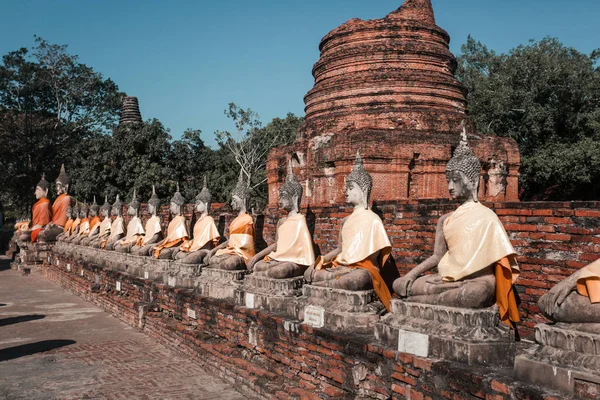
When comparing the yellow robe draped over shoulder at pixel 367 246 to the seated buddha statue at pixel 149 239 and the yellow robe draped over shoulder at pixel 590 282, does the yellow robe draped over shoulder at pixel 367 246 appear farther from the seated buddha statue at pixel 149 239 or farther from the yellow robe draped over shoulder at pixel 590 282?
the seated buddha statue at pixel 149 239

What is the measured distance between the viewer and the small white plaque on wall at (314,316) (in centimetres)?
500

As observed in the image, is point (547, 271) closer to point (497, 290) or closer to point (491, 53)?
point (497, 290)

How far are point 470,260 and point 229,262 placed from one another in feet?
12.9

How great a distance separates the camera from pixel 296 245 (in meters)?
6.19

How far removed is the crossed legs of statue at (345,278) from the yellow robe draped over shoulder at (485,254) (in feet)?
3.14

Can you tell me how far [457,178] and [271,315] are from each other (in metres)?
2.54

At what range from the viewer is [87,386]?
6.04 meters

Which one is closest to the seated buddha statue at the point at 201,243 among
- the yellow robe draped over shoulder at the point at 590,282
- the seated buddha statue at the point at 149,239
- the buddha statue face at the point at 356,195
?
the seated buddha statue at the point at 149,239

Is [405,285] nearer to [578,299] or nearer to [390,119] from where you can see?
[578,299]

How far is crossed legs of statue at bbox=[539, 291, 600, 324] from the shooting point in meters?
3.09

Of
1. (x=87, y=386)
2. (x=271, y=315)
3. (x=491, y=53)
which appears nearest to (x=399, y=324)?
(x=271, y=315)

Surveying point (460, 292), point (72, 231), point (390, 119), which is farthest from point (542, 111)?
point (460, 292)

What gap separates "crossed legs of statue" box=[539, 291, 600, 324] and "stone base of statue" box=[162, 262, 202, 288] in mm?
5518

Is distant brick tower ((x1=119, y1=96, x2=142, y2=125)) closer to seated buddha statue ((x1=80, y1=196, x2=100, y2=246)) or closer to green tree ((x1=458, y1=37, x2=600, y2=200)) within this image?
seated buddha statue ((x1=80, y1=196, x2=100, y2=246))
